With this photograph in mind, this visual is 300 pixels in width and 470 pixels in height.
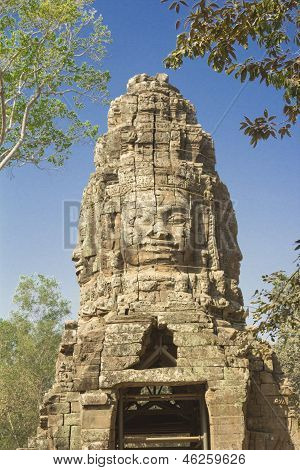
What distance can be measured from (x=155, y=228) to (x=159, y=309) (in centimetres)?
215

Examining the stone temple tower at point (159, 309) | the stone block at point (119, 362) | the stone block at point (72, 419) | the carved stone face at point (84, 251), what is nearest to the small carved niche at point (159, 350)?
the stone temple tower at point (159, 309)

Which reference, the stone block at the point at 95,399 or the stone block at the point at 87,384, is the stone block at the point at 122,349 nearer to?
the stone block at the point at 87,384

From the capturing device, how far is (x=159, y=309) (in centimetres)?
1365

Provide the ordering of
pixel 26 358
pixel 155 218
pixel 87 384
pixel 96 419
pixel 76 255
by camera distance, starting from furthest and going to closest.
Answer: pixel 26 358 → pixel 76 255 → pixel 155 218 → pixel 87 384 → pixel 96 419

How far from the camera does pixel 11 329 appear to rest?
30.9 meters

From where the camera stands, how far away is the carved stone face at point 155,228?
574 inches

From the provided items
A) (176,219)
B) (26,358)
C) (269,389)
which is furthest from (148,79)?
(26,358)

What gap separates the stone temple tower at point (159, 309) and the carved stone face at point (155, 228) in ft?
0.09

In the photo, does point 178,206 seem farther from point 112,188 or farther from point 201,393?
point 201,393

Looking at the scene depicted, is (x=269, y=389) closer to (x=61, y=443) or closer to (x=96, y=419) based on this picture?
(x=96, y=419)

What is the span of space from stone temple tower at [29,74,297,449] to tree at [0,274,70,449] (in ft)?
44.3

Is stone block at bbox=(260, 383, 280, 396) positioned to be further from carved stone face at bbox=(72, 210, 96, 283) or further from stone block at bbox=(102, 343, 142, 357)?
carved stone face at bbox=(72, 210, 96, 283)
